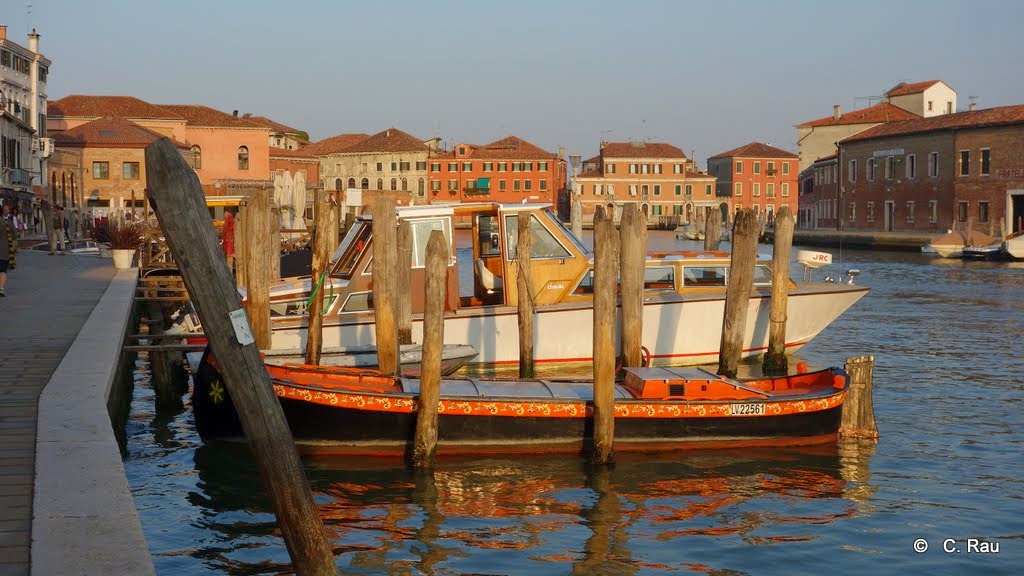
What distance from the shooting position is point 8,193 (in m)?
53.6

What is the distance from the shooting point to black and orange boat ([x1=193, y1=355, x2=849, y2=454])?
11.4 m

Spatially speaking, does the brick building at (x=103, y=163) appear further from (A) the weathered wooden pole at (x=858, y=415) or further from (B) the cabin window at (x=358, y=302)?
(A) the weathered wooden pole at (x=858, y=415)

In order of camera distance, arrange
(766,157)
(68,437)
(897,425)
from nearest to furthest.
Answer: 1. (68,437)
2. (897,425)
3. (766,157)

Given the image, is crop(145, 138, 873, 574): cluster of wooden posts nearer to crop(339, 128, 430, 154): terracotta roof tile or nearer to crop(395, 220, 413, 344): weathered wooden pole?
crop(395, 220, 413, 344): weathered wooden pole

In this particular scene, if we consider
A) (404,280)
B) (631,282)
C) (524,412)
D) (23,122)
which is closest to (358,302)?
(404,280)

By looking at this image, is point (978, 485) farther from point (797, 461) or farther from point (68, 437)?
point (68, 437)

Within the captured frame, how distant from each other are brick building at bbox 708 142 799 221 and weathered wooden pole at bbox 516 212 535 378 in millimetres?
102256

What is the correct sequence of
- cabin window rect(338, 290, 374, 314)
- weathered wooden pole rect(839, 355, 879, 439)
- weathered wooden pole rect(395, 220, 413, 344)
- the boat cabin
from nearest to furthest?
weathered wooden pole rect(395, 220, 413, 344) → weathered wooden pole rect(839, 355, 879, 439) → cabin window rect(338, 290, 374, 314) → the boat cabin

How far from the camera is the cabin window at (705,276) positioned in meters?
17.4

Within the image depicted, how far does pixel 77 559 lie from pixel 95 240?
110 feet

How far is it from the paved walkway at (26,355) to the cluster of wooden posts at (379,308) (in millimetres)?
1065

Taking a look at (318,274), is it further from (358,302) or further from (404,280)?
(358,302)

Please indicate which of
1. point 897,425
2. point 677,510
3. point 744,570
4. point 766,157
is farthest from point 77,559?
point 766,157

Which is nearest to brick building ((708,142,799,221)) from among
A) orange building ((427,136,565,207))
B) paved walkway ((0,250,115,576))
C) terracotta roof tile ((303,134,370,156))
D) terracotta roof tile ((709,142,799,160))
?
terracotta roof tile ((709,142,799,160))
